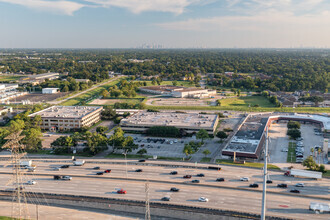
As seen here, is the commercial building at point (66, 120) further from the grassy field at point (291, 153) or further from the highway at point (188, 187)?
the grassy field at point (291, 153)

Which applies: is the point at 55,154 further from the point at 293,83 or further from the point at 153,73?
the point at 153,73

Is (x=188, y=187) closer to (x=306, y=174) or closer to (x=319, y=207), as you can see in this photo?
(x=319, y=207)

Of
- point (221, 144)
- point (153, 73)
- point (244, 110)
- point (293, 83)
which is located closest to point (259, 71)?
point (293, 83)

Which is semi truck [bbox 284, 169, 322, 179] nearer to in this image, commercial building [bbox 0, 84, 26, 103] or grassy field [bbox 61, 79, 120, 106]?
grassy field [bbox 61, 79, 120, 106]

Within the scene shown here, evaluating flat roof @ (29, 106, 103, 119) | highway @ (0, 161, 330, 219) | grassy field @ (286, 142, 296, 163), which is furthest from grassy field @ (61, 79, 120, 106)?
grassy field @ (286, 142, 296, 163)

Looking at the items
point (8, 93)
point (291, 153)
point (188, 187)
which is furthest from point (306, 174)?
point (8, 93)
